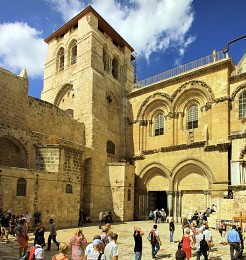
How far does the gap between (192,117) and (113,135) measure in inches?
264

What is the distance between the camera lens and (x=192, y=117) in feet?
73.6

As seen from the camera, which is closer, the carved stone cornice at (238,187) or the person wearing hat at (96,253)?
the person wearing hat at (96,253)

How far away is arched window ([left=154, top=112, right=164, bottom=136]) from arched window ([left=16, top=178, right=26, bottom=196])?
12.3 meters

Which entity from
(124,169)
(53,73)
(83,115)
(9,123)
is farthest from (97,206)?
(53,73)

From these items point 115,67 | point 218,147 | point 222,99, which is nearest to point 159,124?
point 222,99

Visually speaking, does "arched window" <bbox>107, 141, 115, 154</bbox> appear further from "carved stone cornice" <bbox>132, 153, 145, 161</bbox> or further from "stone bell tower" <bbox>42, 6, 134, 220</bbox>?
"carved stone cornice" <bbox>132, 153, 145, 161</bbox>

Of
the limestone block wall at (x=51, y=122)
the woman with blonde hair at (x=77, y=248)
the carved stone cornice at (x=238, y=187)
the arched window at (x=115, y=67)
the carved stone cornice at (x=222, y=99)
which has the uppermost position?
the arched window at (x=115, y=67)

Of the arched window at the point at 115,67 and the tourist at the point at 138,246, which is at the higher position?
the arched window at the point at 115,67

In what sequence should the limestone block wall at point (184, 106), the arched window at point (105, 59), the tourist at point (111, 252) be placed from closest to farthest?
the tourist at point (111, 252), the limestone block wall at point (184, 106), the arched window at point (105, 59)

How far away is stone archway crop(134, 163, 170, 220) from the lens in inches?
901

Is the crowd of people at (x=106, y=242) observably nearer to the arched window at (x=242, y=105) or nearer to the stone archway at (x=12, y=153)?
the stone archway at (x=12, y=153)

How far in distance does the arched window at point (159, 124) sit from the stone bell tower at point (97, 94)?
2577 millimetres

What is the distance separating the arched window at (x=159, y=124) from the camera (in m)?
24.1

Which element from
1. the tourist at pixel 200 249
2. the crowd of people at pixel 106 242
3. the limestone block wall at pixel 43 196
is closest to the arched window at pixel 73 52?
the limestone block wall at pixel 43 196
